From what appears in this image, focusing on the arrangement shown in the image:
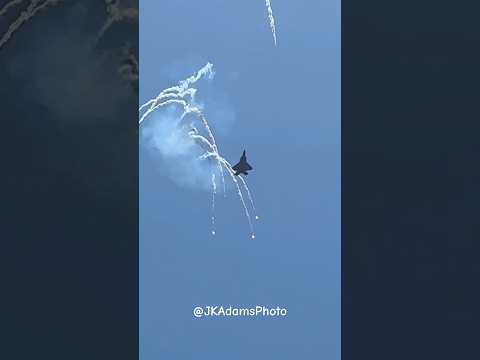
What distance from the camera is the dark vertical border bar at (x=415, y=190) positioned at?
522 centimetres

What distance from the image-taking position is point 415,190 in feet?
17.1

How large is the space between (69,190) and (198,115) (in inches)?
24.6

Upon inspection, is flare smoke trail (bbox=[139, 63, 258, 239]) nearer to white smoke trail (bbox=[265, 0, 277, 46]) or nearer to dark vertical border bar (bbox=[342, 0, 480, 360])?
white smoke trail (bbox=[265, 0, 277, 46])

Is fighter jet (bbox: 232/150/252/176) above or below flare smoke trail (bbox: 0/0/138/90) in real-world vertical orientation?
below

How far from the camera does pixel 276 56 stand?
5230 millimetres

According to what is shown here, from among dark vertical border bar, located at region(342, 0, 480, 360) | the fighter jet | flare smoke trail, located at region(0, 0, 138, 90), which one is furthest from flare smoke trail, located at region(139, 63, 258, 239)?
dark vertical border bar, located at region(342, 0, 480, 360)

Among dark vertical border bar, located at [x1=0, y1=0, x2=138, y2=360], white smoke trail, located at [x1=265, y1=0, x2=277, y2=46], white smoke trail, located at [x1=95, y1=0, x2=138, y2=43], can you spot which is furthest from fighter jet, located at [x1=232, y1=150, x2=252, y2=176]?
white smoke trail, located at [x1=95, y1=0, x2=138, y2=43]

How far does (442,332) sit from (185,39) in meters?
1.63

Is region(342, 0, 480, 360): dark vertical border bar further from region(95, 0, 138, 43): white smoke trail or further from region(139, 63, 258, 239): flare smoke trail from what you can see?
region(95, 0, 138, 43): white smoke trail

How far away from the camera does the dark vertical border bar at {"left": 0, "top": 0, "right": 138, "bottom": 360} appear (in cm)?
521

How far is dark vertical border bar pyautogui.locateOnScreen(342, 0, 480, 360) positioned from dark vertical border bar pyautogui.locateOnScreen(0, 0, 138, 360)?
968 mm

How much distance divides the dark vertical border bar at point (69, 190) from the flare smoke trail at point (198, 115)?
0.32 feet

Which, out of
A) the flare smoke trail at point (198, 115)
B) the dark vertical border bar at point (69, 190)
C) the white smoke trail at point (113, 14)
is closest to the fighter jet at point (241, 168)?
the flare smoke trail at point (198, 115)

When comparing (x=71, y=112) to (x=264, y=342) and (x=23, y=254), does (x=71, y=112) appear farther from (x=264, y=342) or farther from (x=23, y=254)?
(x=264, y=342)
